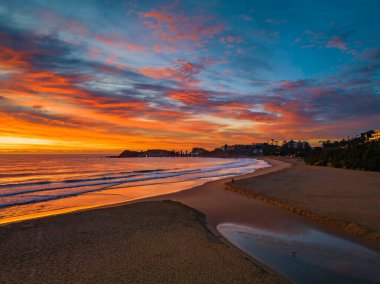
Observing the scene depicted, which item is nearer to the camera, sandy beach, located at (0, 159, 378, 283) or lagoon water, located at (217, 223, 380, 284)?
sandy beach, located at (0, 159, 378, 283)

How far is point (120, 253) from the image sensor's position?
7.37 metres

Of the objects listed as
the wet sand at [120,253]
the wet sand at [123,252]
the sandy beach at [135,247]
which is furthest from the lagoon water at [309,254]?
the wet sand at [120,253]

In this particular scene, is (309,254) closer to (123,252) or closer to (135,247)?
(135,247)

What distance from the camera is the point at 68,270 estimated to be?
6.29m

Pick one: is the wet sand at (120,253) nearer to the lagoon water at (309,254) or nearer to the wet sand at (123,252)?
the wet sand at (123,252)

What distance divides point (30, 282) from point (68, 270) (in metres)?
0.79

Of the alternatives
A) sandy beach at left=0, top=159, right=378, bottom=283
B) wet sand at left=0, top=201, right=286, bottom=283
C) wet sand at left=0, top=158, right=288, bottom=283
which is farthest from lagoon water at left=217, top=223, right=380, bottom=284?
wet sand at left=0, top=201, right=286, bottom=283

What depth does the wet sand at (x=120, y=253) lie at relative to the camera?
19.6ft

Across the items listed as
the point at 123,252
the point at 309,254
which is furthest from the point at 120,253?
→ the point at 309,254

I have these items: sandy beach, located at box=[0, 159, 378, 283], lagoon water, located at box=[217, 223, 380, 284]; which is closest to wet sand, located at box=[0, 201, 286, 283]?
sandy beach, located at box=[0, 159, 378, 283]

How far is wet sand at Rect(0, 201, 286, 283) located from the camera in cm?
597

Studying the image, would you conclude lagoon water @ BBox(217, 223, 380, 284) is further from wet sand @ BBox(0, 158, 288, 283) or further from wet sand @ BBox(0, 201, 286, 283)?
wet sand @ BBox(0, 201, 286, 283)

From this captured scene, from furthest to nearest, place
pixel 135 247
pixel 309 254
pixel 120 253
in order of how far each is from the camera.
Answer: pixel 135 247
pixel 309 254
pixel 120 253

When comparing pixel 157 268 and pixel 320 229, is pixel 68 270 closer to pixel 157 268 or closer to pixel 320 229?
pixel 157 268
